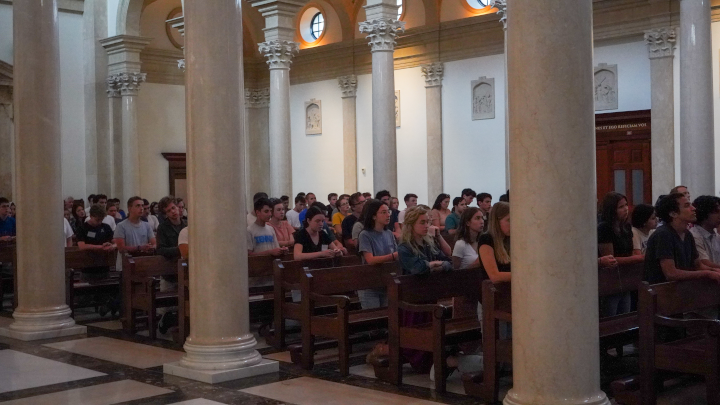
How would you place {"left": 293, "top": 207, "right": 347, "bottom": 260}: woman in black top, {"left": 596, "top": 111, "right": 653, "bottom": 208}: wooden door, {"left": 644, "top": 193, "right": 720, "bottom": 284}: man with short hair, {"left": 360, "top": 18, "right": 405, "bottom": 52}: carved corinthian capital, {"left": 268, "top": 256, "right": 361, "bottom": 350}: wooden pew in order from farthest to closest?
{"left": 596, "top": 111, "right": 653, "bottom": 208}: wooden door → {"left": 360, "top": 18, "right": 405, "bottom": 52}: carved corinthian capital → {"left": 293, "top": 207, "right": 347, "bottom": 260}: woman in black top → {"left": 268, "top": 256, "right": 361, "bottom": 350}: wooden pew → {"left": 644, "top": 193, "right": 720, "bottom": 284}: man with short hair

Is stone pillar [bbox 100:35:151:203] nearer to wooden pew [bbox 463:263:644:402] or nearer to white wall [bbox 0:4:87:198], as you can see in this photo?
white wall [bbox 0:4:87:198]

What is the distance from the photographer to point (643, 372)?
602 cm

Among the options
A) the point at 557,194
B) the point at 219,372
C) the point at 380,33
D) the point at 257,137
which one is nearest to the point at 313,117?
the point at 257,137

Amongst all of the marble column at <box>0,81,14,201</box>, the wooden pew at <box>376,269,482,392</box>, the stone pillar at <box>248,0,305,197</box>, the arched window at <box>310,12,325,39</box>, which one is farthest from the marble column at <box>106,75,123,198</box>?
the wooden pew at <box>376,269,482,392</box>

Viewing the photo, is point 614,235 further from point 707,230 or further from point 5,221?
point 5,221

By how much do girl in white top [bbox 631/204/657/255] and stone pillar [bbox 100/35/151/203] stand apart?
16777 millimetres

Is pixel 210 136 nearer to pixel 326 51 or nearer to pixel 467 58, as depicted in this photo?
pixel 467 58

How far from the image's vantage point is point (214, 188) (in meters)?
7.29

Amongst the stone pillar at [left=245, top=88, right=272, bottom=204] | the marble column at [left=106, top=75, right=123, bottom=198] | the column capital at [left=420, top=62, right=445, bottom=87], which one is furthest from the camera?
the stone pillar at [left=245, top=88, right=272, bottom=204]

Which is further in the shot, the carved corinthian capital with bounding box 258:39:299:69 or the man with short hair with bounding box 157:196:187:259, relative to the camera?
the carved corinthian capital with bounding box 258:39:299:69

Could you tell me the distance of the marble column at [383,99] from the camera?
1548 centimetres

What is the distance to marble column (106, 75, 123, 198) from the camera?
23.0 m

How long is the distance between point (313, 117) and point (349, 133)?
165cm

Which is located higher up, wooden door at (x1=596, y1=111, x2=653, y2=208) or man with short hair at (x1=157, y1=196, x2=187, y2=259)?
wooden door at (x1=596, y1=111, x2=653, y2=208)
